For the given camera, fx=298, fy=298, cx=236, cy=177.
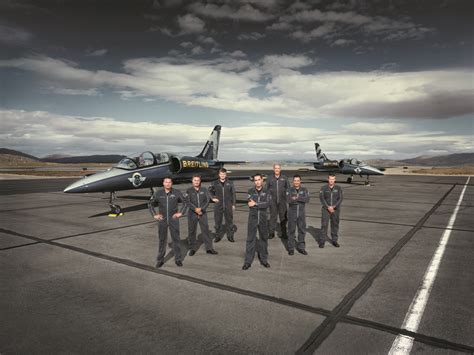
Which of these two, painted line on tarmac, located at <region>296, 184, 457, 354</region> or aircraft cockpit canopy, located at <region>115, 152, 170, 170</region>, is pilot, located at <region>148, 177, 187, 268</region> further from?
aircraft cockpit canopy, located at <region>115, 152, 170, 170</region>

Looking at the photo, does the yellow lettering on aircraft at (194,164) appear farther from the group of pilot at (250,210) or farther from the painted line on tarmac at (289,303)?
the painted line on tarmac at (289,303)

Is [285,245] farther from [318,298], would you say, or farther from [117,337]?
[117,337]

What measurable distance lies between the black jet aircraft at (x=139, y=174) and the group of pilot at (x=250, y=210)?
169 inches

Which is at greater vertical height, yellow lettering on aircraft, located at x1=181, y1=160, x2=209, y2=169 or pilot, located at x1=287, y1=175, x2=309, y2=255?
yellow lettering on aircraft, located at x1=181, y1=160, x2=209, y2=169

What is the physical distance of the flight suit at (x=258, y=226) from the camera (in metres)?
6.03

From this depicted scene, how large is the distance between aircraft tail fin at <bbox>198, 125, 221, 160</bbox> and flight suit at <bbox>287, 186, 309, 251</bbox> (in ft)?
45.5

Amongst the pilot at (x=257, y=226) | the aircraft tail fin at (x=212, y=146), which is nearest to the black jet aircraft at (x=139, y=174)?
the aircraft tail fin at (x=212, y=146)

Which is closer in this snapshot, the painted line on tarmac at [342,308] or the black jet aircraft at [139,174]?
the painted line on tarmac at [342,308]

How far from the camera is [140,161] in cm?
1202

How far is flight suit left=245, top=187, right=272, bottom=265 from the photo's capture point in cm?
603

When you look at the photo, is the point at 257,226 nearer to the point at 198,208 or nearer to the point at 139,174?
the point at 198,208

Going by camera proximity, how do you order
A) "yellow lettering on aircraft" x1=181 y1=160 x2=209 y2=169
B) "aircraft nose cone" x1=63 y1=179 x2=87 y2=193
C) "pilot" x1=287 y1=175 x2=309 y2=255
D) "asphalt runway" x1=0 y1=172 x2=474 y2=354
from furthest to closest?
"yellow lettering on aircraft" x1=181 y1=160 x2=209 y2=169
"aircraft nose cone" x1=63 y1=179 x2=87 y2=193
"pilot" x1=287 y1=175 x2=309 y2=255
"asphalt runway" x1=0 y1=172 x2=474 y2=354

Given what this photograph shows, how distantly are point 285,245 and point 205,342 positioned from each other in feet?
15.0

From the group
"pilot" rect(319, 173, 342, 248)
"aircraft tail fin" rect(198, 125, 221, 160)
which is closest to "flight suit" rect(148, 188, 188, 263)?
"pilot" rect(319, 173, 342, 248)
